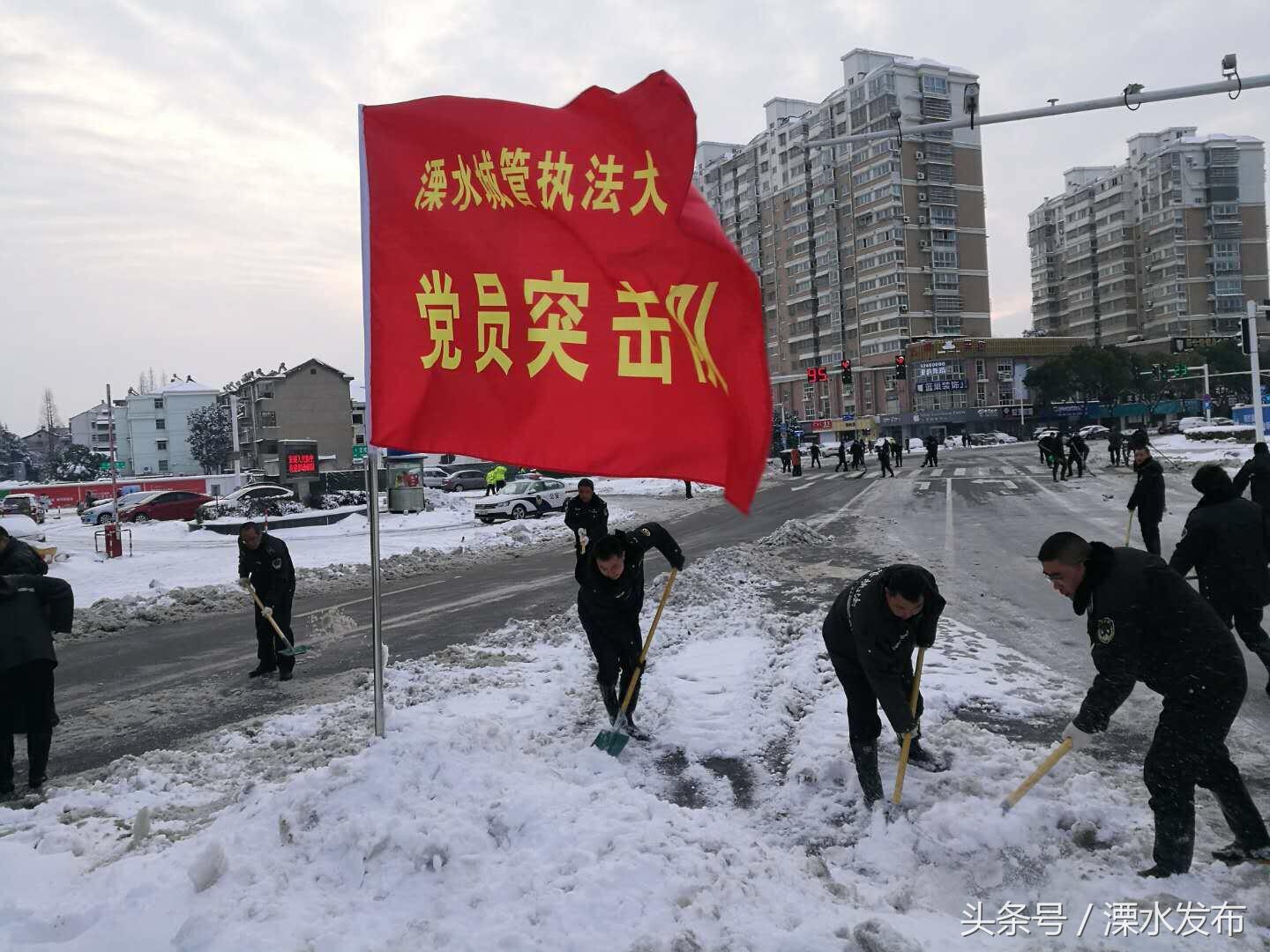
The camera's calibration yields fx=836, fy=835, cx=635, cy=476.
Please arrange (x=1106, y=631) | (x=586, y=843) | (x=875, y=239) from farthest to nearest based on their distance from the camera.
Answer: (x=875, y=239)
(x=586, y=843)
(x=1106, y=631)

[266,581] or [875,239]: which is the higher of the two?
[875,239]

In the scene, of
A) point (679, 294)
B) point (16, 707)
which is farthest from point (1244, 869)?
point (16, 707)

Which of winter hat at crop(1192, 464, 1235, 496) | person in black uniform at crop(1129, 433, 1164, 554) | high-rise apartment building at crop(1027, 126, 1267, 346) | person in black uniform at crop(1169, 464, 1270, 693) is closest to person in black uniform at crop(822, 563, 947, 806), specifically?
person in black uniform at crop(1169, 464, 1270, 693)

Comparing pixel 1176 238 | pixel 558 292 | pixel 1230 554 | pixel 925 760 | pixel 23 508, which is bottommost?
pixel 925 760

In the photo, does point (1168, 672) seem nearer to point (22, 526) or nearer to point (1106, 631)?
point (1106, 631)

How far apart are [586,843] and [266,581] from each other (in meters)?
6.23

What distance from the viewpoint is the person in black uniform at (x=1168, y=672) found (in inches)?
145

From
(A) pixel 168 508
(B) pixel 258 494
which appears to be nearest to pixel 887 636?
(B) pixel 258 494

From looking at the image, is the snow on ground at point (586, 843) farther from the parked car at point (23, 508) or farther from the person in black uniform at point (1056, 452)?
the parked car at point (23, 508)

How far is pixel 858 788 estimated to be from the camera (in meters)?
5.09

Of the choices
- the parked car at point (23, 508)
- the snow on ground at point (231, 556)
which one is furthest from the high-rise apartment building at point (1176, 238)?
the parked car at point (23, 508)

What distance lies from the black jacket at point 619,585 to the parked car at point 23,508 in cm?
4220

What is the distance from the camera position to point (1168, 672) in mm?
3764

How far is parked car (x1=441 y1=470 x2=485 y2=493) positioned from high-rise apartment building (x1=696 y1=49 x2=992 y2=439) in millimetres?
41721
